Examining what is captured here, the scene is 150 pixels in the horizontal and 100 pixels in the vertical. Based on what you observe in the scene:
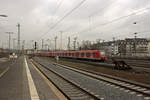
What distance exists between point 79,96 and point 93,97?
0.80 meters

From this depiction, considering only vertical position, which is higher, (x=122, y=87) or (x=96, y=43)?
(x=96, y=43)

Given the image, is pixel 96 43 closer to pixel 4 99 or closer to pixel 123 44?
pixel 123 44

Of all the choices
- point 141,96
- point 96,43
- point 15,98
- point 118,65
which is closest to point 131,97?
point 141,96

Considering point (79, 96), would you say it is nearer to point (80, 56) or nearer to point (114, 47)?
point (80, 56)

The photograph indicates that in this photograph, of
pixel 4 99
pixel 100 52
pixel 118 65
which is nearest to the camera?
pixel 4 99

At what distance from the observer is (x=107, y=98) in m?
8.20

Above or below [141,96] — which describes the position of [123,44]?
above

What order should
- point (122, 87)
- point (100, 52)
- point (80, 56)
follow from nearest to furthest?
point (122, 87) < point (100, 52) < point (80, 56)

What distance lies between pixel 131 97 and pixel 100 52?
96.4 feet

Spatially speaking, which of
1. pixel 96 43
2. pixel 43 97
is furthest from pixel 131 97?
pixel 96 43

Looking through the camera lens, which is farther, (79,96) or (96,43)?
(96,43)

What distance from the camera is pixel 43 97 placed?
8266mm

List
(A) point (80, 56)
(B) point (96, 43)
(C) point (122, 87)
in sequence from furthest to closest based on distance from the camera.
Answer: (B) point (96, 43) < (A) point (80, 56) < (C) point (122, 87)

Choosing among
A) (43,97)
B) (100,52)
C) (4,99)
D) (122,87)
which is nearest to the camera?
(4,99)
